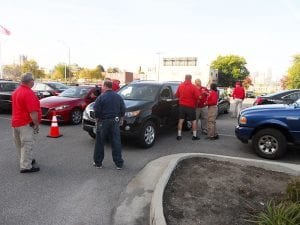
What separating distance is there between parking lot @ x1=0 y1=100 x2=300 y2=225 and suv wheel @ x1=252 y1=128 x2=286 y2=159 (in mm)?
292

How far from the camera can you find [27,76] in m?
5.60

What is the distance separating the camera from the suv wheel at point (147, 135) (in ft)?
25.1

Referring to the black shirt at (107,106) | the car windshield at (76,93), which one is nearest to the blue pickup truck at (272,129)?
the black shirt at (107,106)

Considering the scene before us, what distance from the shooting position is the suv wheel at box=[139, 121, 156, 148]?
766 centimetres

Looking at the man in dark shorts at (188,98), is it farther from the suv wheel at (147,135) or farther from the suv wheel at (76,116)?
the suv wheel at (76,116)

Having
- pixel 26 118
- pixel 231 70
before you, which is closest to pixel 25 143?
pixel 26 118

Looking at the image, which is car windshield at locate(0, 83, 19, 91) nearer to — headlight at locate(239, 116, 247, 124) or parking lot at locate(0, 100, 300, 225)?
parking lot at locate(0, 100, 300, 225)

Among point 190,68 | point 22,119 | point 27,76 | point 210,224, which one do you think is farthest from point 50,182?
point 190,68

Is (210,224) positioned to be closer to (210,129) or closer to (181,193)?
(181,193)

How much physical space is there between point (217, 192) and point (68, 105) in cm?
771

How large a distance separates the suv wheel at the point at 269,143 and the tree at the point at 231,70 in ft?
274

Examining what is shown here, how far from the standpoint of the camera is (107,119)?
Result: 6.06 metres

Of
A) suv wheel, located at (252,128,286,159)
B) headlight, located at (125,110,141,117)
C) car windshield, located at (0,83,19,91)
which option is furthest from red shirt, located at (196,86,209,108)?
car windshield, located at (0,83,19,91)

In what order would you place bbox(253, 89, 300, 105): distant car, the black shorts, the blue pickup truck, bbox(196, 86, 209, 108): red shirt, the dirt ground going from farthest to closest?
bbox(253, 89, 300, 105): distant car < bbox(196, 86, 209, 108): red shirt < the black shorts < the blue pickup truck < the dirt ground
